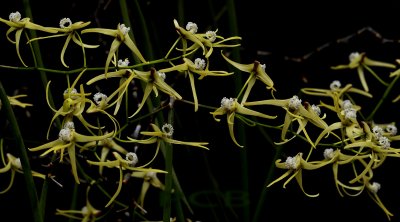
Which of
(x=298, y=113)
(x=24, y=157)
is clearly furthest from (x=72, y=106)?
(x=298, y=113)

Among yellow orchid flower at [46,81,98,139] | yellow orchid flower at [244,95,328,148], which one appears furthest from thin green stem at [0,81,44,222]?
yellow orchid flower at [244,95,328,148]

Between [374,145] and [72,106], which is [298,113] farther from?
[72,106]

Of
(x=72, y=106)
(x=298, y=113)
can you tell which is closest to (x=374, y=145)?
(x=298, y=113)

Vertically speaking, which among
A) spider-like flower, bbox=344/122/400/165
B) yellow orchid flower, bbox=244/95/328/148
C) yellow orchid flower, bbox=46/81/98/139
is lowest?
spider-like flower, bbox=344/122/400/165

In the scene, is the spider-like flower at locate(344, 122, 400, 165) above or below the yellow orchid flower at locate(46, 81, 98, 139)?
below

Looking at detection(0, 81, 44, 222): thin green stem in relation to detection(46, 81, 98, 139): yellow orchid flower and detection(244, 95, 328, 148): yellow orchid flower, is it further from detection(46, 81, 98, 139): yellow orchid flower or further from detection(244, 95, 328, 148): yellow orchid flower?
detection(244, 95, 328, 148): yellow orchid flower

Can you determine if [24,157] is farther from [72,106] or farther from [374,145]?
[374,145]

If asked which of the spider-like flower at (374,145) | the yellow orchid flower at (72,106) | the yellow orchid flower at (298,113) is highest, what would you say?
the yellow orchid flower at (72,106)

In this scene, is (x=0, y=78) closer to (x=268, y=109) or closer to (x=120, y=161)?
(x=268, y=109)

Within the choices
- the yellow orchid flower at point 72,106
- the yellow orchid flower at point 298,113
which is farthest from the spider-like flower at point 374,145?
the yellow orchid flower at point 72,106

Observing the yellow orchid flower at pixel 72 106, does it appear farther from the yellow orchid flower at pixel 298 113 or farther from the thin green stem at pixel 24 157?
the yellow orchid flower at pixel 298 113

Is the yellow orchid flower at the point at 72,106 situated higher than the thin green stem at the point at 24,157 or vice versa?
the yellow orchid flower at the point at 72,106
